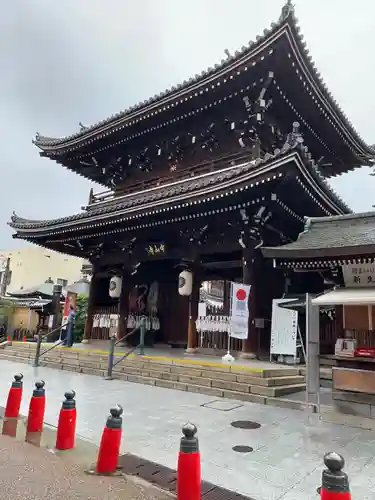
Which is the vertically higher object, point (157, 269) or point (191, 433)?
point (157, 269)

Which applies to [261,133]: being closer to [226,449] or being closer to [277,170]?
[277,170]

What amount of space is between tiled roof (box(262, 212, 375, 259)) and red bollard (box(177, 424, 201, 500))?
496 cm

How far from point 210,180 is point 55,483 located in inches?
353

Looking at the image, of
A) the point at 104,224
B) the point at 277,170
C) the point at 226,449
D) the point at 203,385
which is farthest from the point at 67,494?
the point at 104,224

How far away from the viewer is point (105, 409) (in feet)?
24.2

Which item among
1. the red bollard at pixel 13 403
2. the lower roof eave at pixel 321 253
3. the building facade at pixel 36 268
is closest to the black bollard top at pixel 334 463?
the lower roof eave at pixel 321 253

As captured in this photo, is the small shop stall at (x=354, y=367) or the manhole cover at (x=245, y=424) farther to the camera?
the small shop stall at (x=354, y=367)

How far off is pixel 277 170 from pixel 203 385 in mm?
6002

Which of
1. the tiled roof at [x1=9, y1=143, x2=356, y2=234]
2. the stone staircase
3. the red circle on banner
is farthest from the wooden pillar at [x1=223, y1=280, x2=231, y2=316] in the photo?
the tiled roof at [x1=9, y1=143, x2=356, y2=234]

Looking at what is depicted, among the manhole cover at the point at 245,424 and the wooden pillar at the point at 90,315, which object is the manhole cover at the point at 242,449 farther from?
the wooden pillar at the point at 90,315

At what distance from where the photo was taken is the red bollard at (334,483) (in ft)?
8.59

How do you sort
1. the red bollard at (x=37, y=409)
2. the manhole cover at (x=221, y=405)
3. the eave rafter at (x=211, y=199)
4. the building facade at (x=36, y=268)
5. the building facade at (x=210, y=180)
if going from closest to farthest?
the red bollard at (x=37, y=409) < the manhole cover at (x=221, y=405) < the eave rafter at (x=211, y=199) < the building facade at (x=210, y=180) < the building facade at (x=36, y=268)

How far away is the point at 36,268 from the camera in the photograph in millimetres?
40156

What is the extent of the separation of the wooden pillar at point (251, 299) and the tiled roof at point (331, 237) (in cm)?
243
